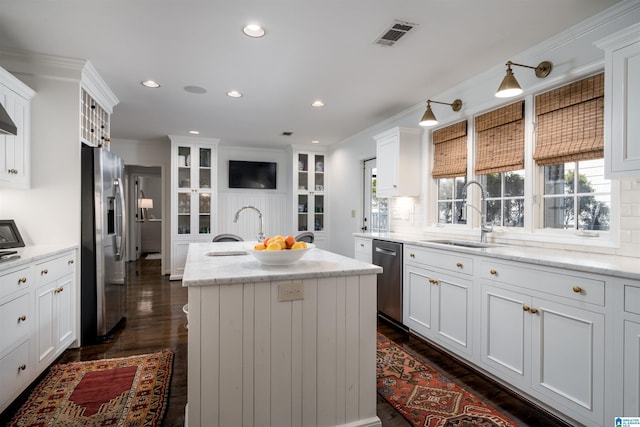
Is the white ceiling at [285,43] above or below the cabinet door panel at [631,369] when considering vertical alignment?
above

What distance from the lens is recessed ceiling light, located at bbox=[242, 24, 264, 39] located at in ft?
7.61

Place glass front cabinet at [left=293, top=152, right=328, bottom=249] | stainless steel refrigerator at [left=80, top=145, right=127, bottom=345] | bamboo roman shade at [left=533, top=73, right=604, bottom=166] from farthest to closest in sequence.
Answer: glass front cabinet at [left=293, top=152, right=328, bottom=249] < stainless steel refrigerator at [left=80, top=145, right=127, bottom=345] < bamboo roman shade at [left=533, top=73, right=604, bottom=166]

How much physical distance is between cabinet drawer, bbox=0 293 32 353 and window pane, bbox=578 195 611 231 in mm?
3740

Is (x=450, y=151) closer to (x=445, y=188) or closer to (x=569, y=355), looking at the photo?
(x=445, y=188)

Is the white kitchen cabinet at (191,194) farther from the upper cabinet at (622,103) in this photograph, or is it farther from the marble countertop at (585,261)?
the upper cabinet at (622,103)


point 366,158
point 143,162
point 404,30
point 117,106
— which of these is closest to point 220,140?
point 143,162

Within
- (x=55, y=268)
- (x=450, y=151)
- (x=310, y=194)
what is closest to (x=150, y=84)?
(x=55, y=268)

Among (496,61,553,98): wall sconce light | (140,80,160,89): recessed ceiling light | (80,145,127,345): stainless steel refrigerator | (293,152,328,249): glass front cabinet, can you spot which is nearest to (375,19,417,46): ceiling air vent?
(496,61,553,98): wall sconce light

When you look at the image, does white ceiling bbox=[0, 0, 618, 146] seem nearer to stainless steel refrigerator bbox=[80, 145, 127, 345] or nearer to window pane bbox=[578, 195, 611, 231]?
stainless steel refrigerator bbox=[80, 145, 127, 345]

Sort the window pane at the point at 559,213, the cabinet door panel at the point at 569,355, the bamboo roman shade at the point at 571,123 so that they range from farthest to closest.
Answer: the window pane at the point at 559,213 < the bamboo roman shade at the point at 571,123 < the cabinet door panel at the point at 569,355

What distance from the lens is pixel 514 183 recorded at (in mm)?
2891

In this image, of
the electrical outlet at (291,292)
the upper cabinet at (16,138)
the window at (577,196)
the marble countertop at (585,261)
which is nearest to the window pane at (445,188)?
the window at (577,196)

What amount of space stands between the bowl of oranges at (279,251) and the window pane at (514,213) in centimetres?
210

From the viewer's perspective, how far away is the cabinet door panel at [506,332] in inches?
80.5
